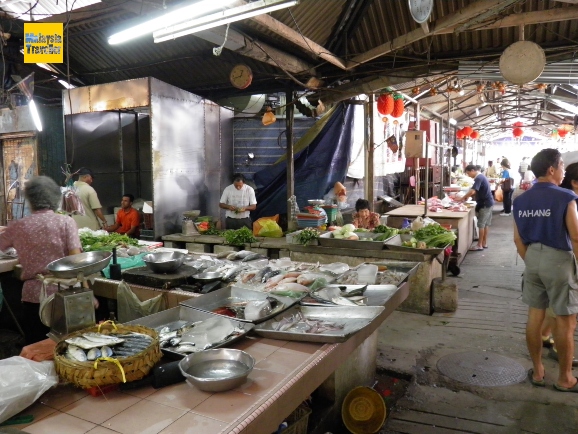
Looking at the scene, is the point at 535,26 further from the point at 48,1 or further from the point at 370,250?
the point at 48,1

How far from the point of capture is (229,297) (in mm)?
3869

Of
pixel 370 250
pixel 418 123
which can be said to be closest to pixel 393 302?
pixel 370 250

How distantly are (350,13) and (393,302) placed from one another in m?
5.99

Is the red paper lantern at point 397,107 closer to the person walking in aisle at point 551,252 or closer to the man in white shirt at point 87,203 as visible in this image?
the person walking in aisle at point 551,252

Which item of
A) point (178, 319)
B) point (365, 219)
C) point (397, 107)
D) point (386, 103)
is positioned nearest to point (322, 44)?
point (386, 103)

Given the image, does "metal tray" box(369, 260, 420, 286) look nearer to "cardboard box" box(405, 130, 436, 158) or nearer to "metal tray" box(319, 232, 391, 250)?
"metal tray" box(319, 232, 391, 250)

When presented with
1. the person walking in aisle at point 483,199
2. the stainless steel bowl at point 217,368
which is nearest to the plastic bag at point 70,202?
the stainless steel bowl at point 217,368

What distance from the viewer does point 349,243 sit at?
7.12 m

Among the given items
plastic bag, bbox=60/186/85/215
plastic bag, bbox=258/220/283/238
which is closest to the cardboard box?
plastic bag, bbox=258/220/283/238

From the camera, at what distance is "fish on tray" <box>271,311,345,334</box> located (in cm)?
303

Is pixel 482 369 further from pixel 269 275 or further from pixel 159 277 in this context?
pixel 159 277

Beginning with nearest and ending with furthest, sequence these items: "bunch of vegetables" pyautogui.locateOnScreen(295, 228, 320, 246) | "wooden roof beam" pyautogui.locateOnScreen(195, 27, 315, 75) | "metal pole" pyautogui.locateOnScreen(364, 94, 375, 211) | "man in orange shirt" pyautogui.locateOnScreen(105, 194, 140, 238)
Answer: "wooden roof beam" pyautogui.locateOnScreen(195, 27, 315, 75) → "bunch of vegetables" pyautogui.locateOnScreen(295, 228, 320, 246) → "man in orange shirt" pyautogui.locateOnScreen(105, 194, 140, 238) → "metal pole" pyautogui.locateOnScreen(364, 94, 375, 211)

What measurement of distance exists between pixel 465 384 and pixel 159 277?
3.53m

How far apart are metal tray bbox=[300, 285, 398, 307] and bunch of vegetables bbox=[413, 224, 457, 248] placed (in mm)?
3408
